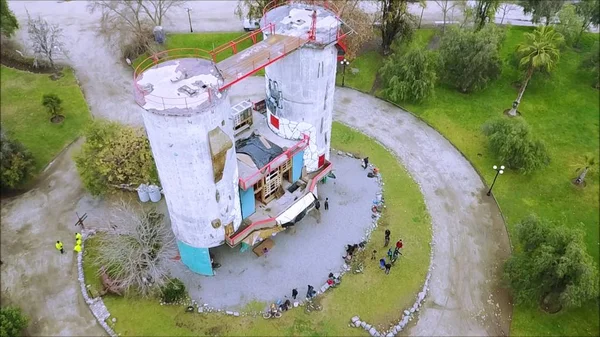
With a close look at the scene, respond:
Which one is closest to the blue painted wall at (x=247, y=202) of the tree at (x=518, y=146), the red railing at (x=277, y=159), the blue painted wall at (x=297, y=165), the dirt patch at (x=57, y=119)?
the red railing at (x=277, y=159)

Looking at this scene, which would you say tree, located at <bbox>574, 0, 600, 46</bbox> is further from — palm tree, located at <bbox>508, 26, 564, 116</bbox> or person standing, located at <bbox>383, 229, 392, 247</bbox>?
person standing, located at <bbox>383, 229, 392, 247</bbox>

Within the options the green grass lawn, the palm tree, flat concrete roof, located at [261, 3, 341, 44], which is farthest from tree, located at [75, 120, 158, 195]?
the palm tree

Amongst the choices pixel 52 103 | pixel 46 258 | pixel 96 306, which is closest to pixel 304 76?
pixel 96 306

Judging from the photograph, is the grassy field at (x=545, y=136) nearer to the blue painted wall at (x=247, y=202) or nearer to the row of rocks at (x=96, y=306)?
the blue painted wall at (x=247, y=202)

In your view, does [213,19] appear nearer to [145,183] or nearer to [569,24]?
[145,183]

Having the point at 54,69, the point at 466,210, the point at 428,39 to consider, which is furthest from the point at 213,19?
the point at 466,210

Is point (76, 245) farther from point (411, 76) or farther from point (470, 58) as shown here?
point (470, 58)
